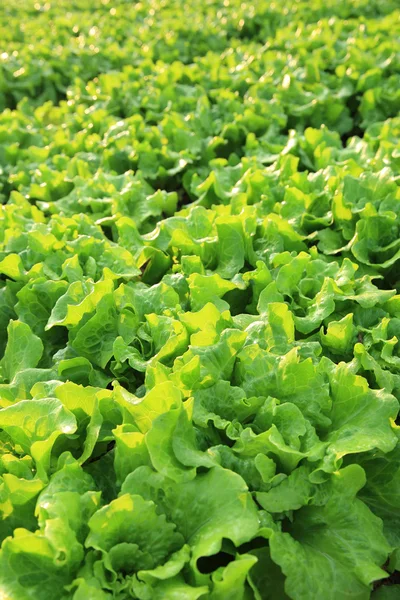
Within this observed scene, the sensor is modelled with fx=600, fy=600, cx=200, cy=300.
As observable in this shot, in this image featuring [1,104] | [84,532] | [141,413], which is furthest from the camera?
[1,104]

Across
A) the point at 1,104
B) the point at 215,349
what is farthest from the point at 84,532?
the point at 1,104

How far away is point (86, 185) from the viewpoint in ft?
14.0

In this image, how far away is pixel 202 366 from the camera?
2461 millimetres

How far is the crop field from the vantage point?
2027mm

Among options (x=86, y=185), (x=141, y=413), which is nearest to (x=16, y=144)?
(x=86, y=185)

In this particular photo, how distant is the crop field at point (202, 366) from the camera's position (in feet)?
6.65

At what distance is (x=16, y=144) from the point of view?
532 cm

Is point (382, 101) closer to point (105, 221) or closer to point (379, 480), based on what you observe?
point (105, 221)

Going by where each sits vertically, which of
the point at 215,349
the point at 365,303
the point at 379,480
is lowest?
the point at 379,480

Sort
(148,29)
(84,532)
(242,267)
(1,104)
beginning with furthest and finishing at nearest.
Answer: (148,29)
(1,104)
(242,267)
(84,532)

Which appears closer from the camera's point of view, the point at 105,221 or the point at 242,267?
the point at 242,267

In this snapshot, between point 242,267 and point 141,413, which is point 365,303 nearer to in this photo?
point 242,267

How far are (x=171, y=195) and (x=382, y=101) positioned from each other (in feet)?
8.79

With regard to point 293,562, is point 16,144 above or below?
above
